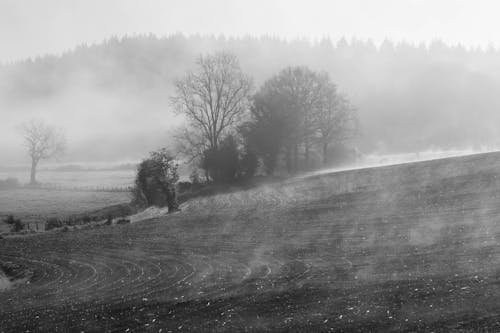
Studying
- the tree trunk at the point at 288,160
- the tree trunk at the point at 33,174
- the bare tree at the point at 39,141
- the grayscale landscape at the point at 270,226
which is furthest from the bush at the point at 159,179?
the bare tree at the point at 39,141

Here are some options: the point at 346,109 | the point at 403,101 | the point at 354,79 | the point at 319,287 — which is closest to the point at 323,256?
the point at 319,287

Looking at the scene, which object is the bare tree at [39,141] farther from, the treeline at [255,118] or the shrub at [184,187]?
the shrub at [184,187]

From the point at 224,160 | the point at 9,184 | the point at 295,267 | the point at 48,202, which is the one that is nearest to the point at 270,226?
the point at 295,267

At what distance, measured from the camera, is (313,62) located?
558ft

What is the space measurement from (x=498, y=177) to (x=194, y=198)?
34.2 metres

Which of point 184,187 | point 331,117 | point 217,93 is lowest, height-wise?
point 184,187

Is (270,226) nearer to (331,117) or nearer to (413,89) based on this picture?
(331,117)

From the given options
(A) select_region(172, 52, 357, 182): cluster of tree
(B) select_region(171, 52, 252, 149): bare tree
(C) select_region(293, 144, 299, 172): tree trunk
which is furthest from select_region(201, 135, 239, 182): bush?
(C) select_region(293, 144, 299, 172): tree trunk

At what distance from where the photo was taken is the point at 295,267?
23.0 meters

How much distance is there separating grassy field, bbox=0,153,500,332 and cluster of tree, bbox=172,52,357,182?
24025 mm

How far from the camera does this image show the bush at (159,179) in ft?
191

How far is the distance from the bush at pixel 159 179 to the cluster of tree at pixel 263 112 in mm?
10026

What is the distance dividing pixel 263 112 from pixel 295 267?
2017 inches

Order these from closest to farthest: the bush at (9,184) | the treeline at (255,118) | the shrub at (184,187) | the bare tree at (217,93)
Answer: the treeline at (255,118)
the shrub at (184,187)
the bare tree at (217,93)
the bush at (9,184)
